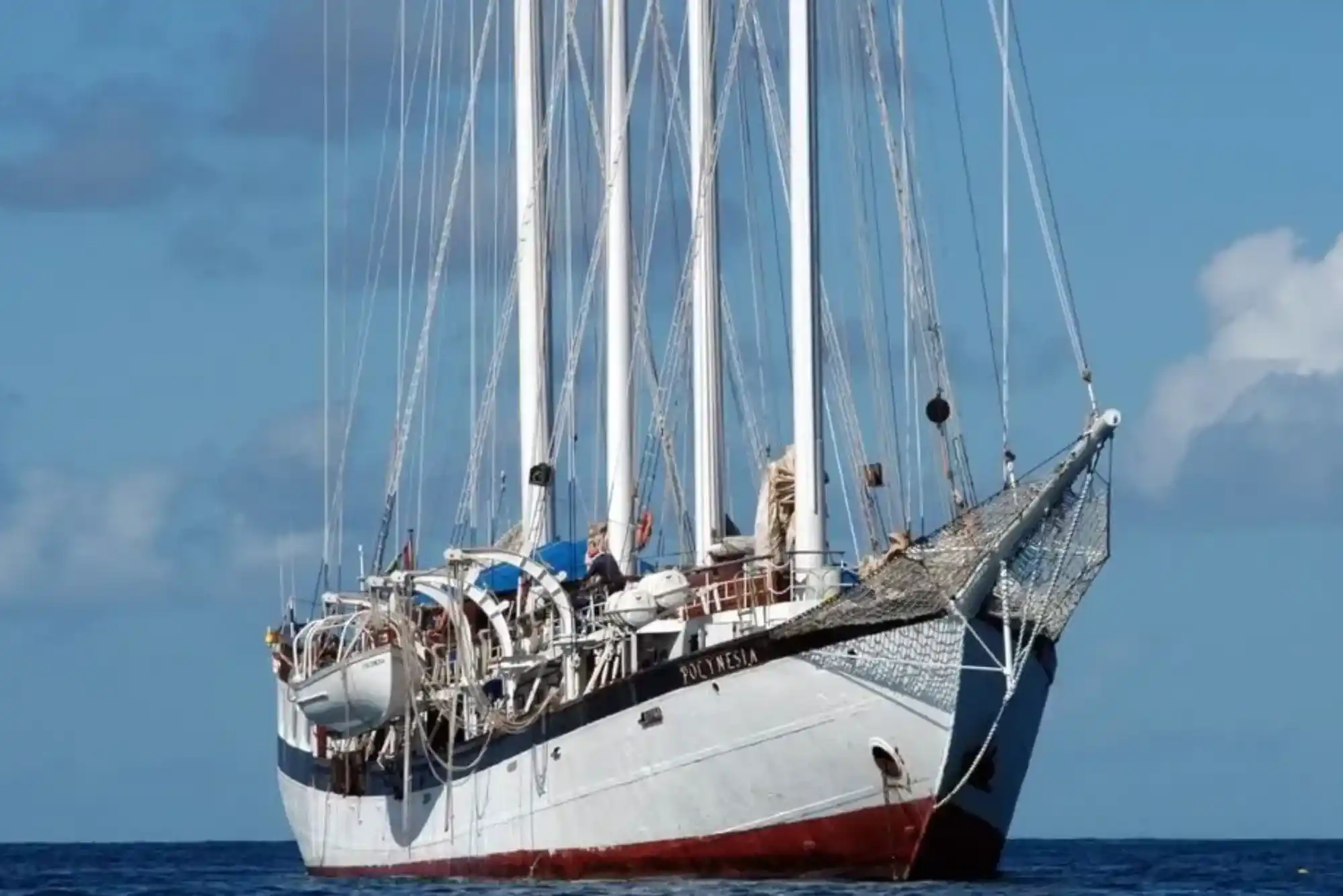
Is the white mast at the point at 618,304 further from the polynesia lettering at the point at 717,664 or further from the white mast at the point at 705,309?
the polynesia lettering at the point at 717,664

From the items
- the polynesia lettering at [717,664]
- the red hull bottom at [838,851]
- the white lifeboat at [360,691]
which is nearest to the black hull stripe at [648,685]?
the polynesia lettering at [717,664]

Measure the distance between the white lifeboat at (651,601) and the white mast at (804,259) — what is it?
404 cm

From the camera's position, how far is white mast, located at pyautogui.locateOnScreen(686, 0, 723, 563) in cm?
7938

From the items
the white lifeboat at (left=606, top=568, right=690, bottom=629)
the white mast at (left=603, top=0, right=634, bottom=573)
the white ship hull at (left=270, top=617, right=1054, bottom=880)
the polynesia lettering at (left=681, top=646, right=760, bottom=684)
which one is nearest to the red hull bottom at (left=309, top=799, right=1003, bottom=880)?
the white ship hull at (left=270, top=617, right=1054, bottom=880)

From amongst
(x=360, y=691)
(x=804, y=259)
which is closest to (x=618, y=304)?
(x=360, y=691)

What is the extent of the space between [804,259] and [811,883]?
13096 millimetres

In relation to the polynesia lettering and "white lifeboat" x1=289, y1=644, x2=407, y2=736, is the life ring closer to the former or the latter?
"white lifeboat" x1=289, y1=644, x2=407, y2=736

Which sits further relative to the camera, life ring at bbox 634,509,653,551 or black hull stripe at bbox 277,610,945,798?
life ring at bbox 634,509,653,551

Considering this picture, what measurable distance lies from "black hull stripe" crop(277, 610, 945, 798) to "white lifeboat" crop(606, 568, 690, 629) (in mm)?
2160

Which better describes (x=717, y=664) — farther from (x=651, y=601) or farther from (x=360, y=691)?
(x=360, y=691)

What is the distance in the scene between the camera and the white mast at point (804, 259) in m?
67.6

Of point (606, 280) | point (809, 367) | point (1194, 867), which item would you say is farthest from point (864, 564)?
point (1194, 867)

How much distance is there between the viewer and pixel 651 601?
71062 millimetres

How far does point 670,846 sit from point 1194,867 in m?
39.1
